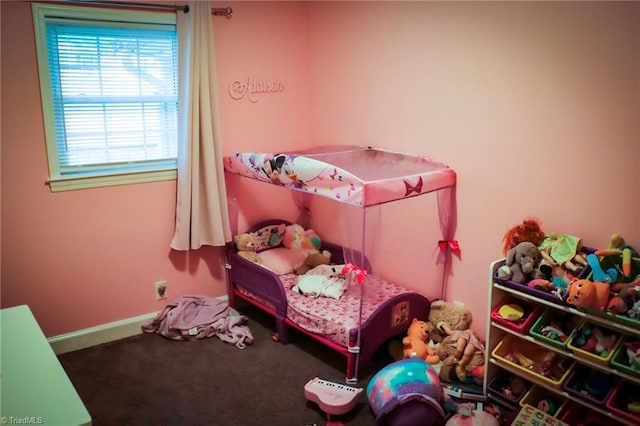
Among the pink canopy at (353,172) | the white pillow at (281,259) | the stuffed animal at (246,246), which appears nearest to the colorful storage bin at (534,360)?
the pink canopy at (353,172)

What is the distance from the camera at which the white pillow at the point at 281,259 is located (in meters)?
3.58

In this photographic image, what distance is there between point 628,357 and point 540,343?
356mm

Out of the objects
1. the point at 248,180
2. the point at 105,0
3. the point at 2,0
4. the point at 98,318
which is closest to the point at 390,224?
the point at 248,180

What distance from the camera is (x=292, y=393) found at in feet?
9.14

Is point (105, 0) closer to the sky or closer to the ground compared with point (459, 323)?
closer to the sky

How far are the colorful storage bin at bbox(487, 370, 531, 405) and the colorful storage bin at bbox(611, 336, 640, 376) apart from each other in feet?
1.81

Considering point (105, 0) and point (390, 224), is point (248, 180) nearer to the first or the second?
point (390, 224)

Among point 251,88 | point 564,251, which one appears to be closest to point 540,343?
point 564,251

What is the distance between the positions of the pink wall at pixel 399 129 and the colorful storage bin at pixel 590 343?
44 cm

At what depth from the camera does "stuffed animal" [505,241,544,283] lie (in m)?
2.43

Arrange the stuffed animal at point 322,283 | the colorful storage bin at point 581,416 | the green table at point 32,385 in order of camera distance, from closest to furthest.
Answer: the green table at point 32,385
the colorful storage bin at point 581,416
the stuffed animal at point 322,283

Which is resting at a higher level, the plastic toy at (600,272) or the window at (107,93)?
the window at (107,93)

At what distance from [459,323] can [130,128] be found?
7.77 ft

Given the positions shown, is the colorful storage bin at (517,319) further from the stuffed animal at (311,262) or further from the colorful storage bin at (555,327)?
the stuffed animal at (311,262)
